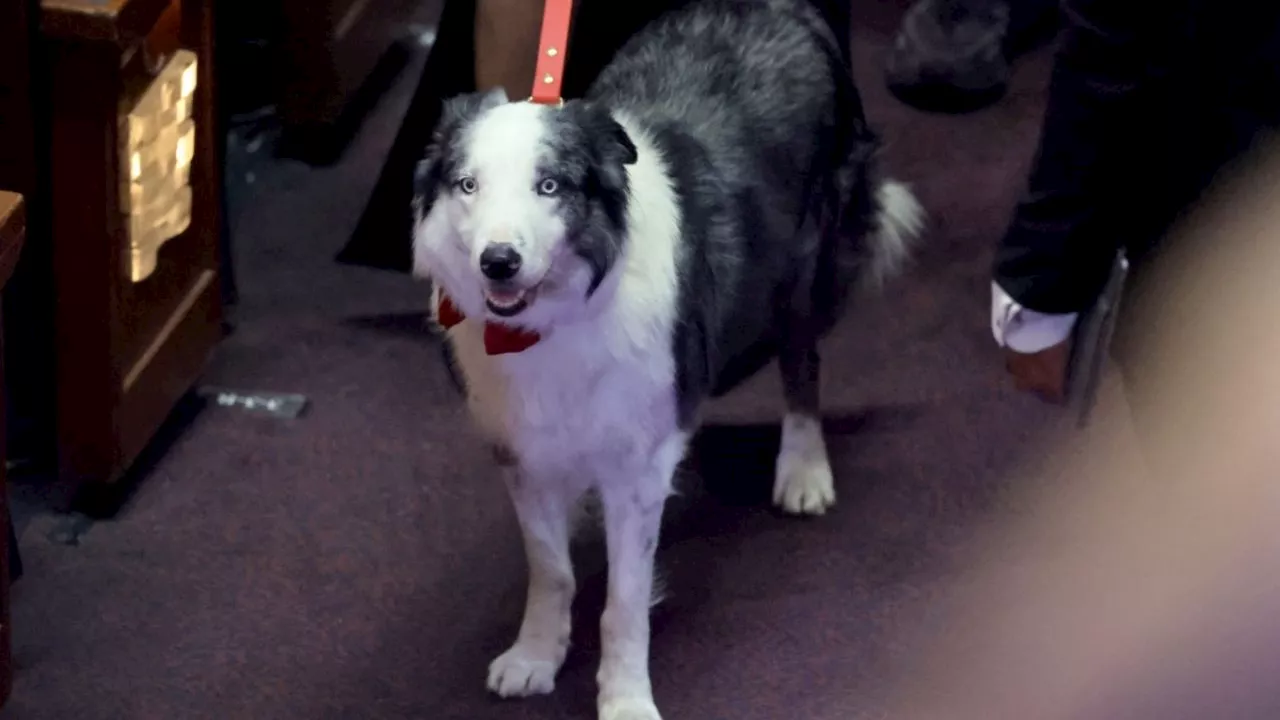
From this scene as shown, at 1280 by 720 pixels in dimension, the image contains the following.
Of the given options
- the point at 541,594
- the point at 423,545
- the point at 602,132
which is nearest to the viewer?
the point at 602,132

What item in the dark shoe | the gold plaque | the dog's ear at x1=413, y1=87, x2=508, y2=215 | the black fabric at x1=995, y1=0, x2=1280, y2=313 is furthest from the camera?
the dark shoe

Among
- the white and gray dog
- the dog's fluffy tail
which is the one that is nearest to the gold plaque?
the white and gray dog

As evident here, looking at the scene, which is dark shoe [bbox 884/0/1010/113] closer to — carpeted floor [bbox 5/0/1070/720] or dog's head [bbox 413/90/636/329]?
carpeted floor [bbox 5/0/1070/720]

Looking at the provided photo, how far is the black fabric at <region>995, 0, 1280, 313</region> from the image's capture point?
138 centimetres

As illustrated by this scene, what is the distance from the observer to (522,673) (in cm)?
199

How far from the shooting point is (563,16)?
67.6 inches

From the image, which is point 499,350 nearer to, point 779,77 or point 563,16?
point 563,16

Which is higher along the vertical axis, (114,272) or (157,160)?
(157,160)

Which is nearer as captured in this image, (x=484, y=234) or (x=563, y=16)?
(x=484, y=234)

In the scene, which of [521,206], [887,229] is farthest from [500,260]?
[887,229]

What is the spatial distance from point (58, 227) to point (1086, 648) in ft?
5.13

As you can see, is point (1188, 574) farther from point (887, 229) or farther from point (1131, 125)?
point (887, 229)

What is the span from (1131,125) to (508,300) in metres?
0.66

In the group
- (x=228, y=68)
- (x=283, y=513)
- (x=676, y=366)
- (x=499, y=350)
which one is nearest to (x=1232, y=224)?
(x=676, y=366)
